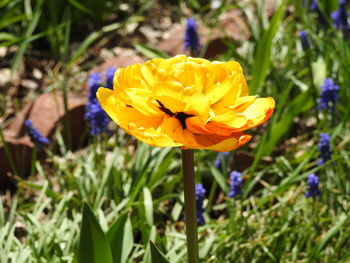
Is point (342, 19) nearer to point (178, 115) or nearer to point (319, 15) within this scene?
point (319, 15)

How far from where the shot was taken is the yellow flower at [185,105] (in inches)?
49.3

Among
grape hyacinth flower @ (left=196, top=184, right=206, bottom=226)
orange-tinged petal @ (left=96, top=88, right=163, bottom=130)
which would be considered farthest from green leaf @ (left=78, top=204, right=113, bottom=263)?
grape hyacinth flower @ (left=196, top=184, right=206, bottom=226)

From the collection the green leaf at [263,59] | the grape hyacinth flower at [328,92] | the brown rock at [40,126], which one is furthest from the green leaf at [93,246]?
the green leaf at [263,59]

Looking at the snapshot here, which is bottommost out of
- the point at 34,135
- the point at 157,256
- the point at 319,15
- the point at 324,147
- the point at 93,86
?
the point at 157,256

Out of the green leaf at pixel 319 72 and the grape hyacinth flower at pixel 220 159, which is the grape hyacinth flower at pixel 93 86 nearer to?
the grape hyacinth flower at pixel 220 159

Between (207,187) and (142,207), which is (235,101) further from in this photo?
(207,187)

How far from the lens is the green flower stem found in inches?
53.9

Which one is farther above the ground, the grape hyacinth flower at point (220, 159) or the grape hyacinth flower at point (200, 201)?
the grape hyacinth flower at point (220, 159)

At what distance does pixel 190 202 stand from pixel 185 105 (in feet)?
0.82

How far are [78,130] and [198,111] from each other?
2232 mm

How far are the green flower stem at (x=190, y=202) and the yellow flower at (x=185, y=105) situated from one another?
0.27ft

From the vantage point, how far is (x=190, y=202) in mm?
1398

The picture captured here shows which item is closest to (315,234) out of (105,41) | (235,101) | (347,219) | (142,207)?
(347,219)

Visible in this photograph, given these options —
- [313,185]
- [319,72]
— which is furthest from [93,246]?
[319,72]
